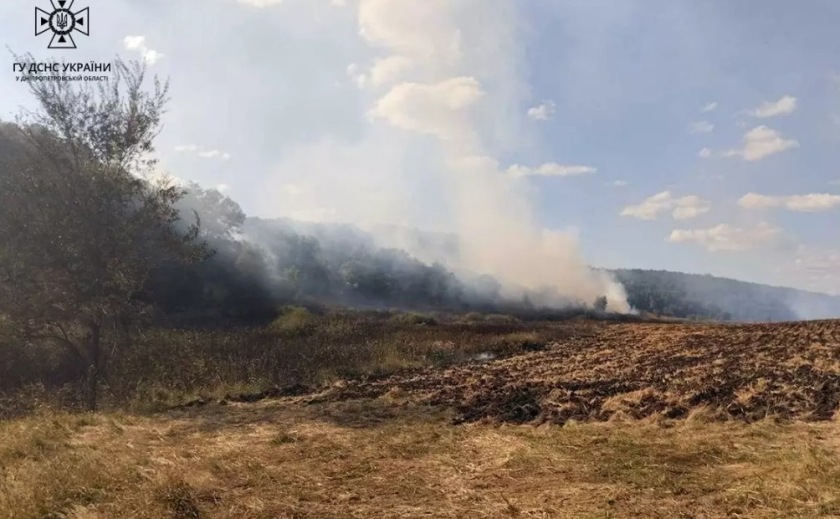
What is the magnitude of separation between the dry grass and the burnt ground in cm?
102

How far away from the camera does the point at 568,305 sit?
83.3 metres

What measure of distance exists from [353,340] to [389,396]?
1571 cm

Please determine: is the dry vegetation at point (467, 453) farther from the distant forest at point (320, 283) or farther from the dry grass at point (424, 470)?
the distant forest at point (320, 283)

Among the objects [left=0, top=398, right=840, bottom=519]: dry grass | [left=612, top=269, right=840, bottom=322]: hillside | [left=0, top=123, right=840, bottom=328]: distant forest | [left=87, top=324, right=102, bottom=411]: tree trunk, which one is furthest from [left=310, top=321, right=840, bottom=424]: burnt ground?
[left=612, top=269, right=840, bottom=322]: hillside

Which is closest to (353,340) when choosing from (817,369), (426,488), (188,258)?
(188,258)

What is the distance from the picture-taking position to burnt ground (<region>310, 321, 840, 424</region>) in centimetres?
1042

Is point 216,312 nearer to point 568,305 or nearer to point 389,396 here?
point 389,396

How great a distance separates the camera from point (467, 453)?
8.48m

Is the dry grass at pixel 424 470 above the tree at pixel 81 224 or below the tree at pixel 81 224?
below

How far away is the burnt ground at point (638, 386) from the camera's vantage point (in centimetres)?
1042

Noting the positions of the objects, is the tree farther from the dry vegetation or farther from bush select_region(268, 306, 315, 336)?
bush select_region(268, 306, 315, 336)

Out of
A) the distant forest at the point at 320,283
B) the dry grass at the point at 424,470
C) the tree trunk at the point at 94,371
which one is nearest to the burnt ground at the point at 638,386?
the dry grass at the point at 424,470

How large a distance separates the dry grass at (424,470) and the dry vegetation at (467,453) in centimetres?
3

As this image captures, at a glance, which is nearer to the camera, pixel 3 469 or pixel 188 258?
pixel 3 469
